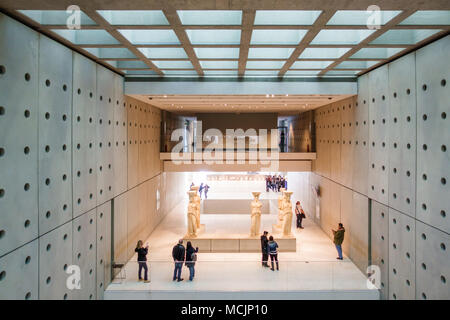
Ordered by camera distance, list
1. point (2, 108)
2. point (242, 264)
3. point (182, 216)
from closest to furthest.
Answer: point (2, 108)
point (242, 264)
point (182, 216)

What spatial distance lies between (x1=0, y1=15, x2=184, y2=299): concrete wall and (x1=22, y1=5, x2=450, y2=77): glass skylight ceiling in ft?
2.20

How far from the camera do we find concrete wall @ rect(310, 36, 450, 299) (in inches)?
267

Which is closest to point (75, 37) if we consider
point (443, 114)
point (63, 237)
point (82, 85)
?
point (82, 85)

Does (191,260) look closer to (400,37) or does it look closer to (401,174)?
(401,174)

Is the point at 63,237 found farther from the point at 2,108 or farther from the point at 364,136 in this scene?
the point at 364,136

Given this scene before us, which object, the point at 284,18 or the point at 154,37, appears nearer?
the point at 284,18

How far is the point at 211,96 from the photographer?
1227 cm

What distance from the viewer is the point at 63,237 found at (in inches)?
286

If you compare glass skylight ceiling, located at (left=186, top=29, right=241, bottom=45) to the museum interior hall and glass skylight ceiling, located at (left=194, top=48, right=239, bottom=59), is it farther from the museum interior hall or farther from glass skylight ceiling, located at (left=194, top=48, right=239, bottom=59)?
glass skylight ceiling, located at (left=194, top=48, right=239, bottom=59)

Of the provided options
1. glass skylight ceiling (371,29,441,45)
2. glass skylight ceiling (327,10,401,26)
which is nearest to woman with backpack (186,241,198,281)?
glass skylight ceiling (327,10,401,26)

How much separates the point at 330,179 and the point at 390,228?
6.13 meters

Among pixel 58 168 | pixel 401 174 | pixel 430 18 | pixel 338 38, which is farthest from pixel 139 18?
pixel 401 174

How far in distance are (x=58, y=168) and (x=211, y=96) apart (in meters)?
6.62

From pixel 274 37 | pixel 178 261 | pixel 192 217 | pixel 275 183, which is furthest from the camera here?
pixel 275 183
